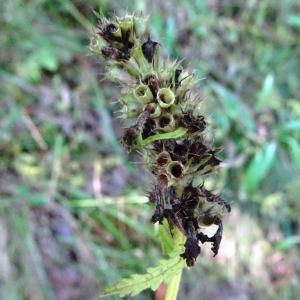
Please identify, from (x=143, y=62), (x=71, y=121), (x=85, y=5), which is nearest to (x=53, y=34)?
(x=85, y=5)

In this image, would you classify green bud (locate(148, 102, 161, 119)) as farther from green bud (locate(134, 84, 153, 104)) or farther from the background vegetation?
the background vegetation

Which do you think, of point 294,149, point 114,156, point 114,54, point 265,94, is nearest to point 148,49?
point 114,54

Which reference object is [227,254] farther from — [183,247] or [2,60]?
[183,247]

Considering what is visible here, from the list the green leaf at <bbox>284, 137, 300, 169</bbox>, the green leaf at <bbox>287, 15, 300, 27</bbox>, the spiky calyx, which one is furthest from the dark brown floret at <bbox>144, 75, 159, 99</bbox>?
the green leaf at <bbox>287, 15, 300, 27</bbox>

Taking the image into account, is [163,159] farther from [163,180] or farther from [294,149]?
[294,149]

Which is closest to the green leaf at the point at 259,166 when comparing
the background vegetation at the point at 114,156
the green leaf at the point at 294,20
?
the background vegetation at the point at 114,156
